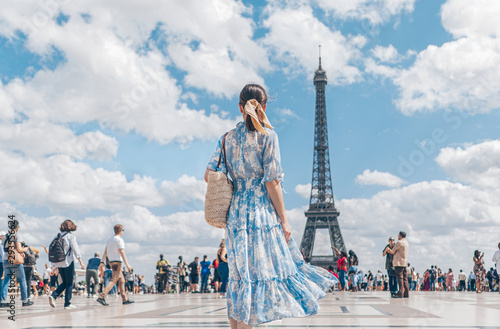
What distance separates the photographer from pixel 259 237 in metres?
3.94

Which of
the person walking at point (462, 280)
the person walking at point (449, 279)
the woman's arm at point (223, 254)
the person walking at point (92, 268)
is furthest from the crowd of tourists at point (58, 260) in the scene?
the person walking at point (449, 279)

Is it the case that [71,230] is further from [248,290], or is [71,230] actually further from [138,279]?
[138,279]

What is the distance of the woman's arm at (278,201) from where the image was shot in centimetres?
393

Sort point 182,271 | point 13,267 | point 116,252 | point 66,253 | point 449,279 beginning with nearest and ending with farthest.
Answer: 1. point 66,253
2. point 13,267
3. point 116,252
4. point 182,271
5. point 449,279

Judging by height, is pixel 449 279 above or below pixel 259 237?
below

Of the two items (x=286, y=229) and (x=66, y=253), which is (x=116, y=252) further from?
(x=286, y=229)

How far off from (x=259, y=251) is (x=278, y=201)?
1.17 ft

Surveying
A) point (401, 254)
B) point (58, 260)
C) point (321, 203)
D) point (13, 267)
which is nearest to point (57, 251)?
point (58, 260)

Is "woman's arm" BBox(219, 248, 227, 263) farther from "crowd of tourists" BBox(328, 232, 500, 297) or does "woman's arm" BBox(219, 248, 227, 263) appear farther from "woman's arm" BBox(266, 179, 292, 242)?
"woman's arm" BBox(266, 179, 292, 242)

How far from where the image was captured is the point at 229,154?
4117 mm

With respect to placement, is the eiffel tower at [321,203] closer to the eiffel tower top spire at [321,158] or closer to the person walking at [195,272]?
the eiffel tower top spire at [321,158]

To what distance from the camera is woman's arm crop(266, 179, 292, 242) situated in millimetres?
3930

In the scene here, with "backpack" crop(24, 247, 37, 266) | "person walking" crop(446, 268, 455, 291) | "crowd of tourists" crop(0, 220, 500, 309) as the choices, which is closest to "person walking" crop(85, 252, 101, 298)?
"crowd of tourists" crop(0, 220, 500, 309)

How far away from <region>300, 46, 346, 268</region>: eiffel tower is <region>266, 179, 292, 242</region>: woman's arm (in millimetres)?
56891
